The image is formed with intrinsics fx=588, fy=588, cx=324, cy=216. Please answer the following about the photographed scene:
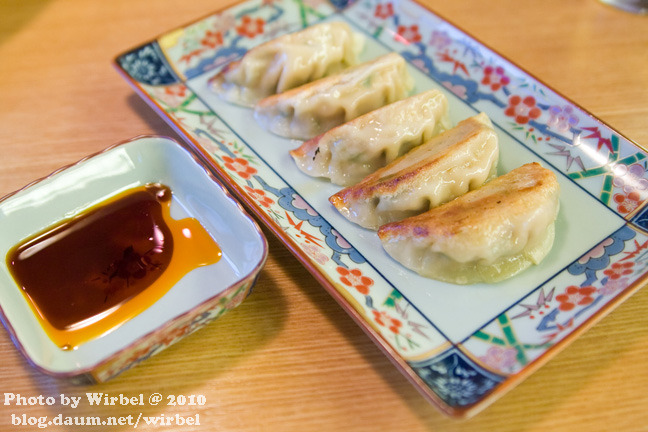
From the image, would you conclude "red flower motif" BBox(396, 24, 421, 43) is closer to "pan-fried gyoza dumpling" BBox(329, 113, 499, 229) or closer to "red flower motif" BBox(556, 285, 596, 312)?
"pan-fried gyoza dumpling" BBox(329, 113, 499, 229)

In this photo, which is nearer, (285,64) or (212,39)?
(285,64)

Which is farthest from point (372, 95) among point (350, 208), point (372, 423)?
point (372, 423)

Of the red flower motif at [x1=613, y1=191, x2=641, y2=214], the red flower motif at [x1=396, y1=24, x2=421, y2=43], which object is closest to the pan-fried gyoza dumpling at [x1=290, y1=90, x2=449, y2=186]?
the red flower motif at [x1=396, y1=24, x2=421, y2=43]

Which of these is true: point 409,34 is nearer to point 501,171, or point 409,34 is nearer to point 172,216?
point 501,171

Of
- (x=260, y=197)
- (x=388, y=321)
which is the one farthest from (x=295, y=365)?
(x=260, y=197)

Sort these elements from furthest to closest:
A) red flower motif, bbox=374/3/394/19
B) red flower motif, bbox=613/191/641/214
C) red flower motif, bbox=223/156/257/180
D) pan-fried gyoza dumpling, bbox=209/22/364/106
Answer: red flower motif, bbox=374/3/394/19
pan-fried gyoza dumpling, bbox=209/22/364/106
red flower motif, bbox=223/156/257/180
red flower motif, bbox=613/191/641/214

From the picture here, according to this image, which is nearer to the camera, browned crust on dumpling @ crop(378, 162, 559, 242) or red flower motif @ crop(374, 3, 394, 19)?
browned crust on dumpling @ crop(378, 162, 559, 242)

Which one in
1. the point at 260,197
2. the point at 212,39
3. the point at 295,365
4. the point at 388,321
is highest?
the point at 212,39
